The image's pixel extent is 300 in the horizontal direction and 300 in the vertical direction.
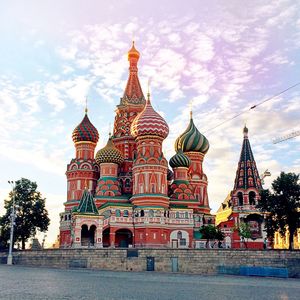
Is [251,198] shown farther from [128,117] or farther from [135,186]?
[128,117]

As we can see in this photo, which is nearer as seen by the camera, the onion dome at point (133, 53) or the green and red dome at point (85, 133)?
the green and red dome at point (85, 133)

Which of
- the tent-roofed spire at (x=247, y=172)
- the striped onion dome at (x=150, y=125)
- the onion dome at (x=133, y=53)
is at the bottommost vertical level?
the tent-roofed spire at (x=247, y=172)

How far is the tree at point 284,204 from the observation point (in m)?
40.4

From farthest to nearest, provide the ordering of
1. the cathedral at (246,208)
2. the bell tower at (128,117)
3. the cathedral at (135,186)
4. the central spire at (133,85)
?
1. the central spire at (133,85)
2. the bell tower at (128,117)
3. the cathedral at (246,208)
4. the cathedral at (135,186)

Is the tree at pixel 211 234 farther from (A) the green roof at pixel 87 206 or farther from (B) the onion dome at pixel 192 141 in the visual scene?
(B) the onion dome at pixel 192 141

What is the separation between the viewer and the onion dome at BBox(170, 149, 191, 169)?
58.6 meters

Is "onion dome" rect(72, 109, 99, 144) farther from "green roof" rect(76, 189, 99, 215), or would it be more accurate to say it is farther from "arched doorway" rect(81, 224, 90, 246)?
"arched doorway" rect(81, 224, 90, 246)

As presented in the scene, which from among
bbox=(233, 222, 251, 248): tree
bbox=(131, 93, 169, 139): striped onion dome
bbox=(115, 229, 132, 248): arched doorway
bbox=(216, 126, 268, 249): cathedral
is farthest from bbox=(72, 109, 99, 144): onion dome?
bbox=(233, 222, 251, 248): tree

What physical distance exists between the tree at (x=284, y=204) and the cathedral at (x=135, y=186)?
45.1 feet

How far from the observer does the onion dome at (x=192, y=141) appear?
208 ft

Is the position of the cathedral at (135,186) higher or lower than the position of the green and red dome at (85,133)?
lower

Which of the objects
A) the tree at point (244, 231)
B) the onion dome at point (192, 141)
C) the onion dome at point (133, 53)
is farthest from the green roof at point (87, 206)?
the onion dome at point (133, 53)

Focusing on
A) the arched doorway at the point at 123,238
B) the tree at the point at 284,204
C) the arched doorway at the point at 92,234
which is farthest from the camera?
the arched doorway at the point at 123,238

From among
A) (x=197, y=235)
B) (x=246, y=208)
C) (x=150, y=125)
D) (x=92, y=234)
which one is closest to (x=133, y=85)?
(x=150, y=125)
